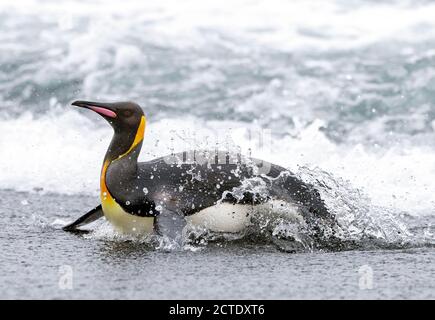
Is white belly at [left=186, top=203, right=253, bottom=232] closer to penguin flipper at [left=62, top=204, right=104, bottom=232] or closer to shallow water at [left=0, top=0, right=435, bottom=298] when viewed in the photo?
shallow water at [left=0, top=0, right=435, bottom=298]

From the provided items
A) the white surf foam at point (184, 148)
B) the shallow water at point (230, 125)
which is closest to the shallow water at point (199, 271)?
the shallow water at point (230, 125)

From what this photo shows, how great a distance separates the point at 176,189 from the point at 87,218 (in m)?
0.79

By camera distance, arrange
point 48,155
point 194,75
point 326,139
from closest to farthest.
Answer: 1. point 48,155
2. point 326,139
3. point 194,75

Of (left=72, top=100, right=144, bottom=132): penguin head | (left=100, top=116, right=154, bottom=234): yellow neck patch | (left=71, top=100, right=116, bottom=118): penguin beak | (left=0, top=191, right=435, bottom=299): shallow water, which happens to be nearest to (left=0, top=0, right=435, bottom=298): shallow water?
(left=0, top=191, right=435, bottom=299): shallow water

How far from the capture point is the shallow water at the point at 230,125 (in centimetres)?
509

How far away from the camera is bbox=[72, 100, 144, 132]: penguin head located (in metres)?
5.90

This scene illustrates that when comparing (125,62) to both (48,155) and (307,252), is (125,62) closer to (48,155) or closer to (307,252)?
(48,155)

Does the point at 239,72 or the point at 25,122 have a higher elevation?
the point at 239,72

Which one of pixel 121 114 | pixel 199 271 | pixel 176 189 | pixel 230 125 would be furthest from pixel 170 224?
pixel 230 125

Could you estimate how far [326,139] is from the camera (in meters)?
9.91

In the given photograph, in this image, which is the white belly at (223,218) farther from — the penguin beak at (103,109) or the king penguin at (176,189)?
the penguin beak at (103,109)

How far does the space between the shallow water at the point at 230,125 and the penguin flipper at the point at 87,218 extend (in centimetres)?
11

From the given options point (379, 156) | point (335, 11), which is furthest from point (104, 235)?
point (335, 11)

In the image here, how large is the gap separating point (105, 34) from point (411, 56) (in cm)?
452
